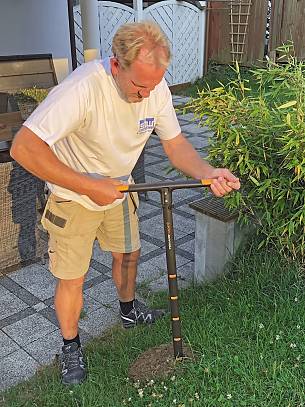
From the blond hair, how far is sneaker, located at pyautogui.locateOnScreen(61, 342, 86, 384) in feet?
4.30

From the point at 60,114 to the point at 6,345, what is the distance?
4.58 feet

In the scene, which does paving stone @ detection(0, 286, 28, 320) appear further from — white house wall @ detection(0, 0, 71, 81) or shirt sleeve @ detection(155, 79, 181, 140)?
white house wall @ detection(0, 0, 71, 81)

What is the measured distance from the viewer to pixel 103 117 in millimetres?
1897

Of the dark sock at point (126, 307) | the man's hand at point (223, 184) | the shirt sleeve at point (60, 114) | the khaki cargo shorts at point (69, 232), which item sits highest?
the shirt sleeve at point (60, 114)

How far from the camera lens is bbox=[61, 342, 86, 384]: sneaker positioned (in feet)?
7.30

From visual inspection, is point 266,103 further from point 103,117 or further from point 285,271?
point 103,117

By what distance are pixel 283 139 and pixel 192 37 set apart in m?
7.96

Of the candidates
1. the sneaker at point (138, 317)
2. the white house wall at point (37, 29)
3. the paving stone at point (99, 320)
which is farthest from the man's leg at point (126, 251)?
the white house wall at point (37, 29)

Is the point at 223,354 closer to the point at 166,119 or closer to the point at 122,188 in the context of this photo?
the point at 122,188

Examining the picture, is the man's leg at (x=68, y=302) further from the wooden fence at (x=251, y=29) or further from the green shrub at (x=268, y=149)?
the wooden fence at (x=251, y=29)

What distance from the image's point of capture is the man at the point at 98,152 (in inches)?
68.2

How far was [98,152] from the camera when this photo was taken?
6.55ft

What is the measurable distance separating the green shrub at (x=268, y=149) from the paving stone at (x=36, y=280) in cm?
124

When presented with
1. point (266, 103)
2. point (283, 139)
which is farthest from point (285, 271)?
point (266, 103)
